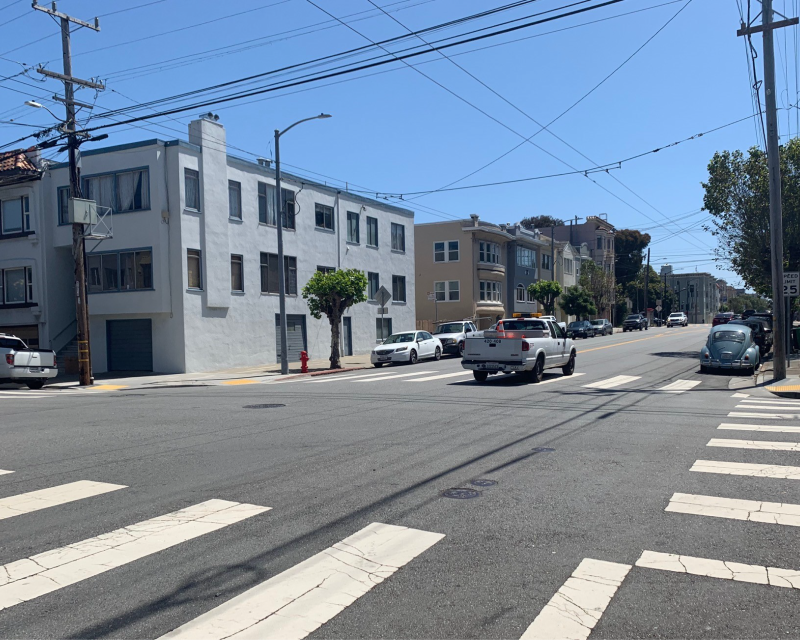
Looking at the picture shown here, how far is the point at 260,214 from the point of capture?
32500mm

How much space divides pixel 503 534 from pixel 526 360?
13.1m

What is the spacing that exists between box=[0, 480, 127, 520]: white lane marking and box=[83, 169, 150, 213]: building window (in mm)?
22149

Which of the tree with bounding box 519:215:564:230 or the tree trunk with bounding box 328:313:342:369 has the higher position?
the tree with bounding box 519:215:564:230

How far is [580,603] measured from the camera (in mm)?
4398

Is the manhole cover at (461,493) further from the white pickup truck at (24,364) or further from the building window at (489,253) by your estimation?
the building window at (489,253)

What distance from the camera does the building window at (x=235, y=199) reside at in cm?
3069

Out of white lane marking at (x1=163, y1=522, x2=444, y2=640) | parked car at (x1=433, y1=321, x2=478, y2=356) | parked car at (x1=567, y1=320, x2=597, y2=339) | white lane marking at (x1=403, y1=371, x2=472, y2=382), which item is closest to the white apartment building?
parked car at (x1=433, y1=321, x2=478, y2=356)

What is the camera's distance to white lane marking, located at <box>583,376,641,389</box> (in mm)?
18250

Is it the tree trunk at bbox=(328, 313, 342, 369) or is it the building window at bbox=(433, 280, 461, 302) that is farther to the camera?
the building window at bbox=(433, 280, 461, 302)

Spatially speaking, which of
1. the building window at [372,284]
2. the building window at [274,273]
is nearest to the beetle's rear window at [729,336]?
the building window at [274,273]

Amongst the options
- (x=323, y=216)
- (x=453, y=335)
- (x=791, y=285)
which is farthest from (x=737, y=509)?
(x=323, y=216)

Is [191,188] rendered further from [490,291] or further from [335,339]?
[490,291]

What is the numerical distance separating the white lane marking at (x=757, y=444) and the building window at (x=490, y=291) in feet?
147

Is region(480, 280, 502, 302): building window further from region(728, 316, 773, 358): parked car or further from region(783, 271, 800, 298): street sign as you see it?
region(783, 271, 800, 298): street sign
